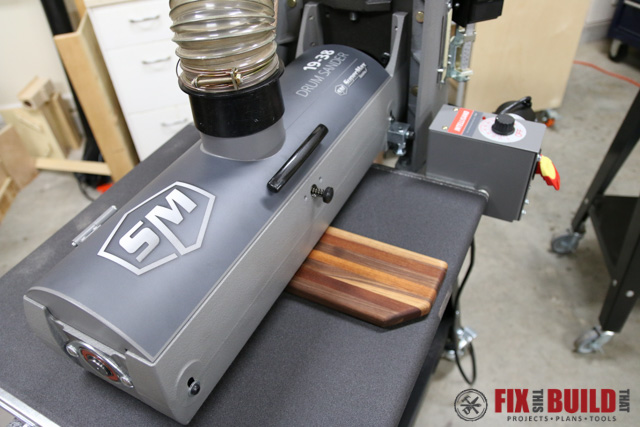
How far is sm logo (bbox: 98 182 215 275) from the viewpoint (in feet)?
1.78

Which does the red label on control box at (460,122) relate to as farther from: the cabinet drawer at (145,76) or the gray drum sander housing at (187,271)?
the cabinet drawer at (145,76)

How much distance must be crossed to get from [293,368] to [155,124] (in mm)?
1532

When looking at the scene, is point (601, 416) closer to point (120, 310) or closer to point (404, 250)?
point (404, 250)

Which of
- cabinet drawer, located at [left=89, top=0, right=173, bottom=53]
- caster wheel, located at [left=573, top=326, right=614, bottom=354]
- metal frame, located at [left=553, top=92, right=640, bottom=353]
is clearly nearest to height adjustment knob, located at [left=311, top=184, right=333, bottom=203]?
metal frame, located at [left=553, top=92, right=640, bottom=353]

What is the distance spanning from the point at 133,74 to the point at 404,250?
143 centimetres

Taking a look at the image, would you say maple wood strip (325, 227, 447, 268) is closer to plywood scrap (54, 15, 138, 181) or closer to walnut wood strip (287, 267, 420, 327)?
walnut wood strip (287, 267, 420, 327)

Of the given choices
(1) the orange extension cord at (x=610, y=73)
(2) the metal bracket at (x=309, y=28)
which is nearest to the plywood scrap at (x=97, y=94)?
(2) the metal bracket at (x=309, y=28)

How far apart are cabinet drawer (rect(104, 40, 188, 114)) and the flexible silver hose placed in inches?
49.6

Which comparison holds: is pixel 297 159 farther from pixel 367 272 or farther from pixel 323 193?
pixel 367 272

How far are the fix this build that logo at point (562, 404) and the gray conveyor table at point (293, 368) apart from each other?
0.75 metres

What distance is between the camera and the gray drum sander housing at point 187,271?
509 mm

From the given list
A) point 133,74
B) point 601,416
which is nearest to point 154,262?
point 601,416

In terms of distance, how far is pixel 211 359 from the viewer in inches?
23.2

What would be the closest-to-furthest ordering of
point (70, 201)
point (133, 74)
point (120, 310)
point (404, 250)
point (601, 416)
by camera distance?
point (120, 310), point (404, 250), point (601, 416), point (133, 74), point (70, 201)
